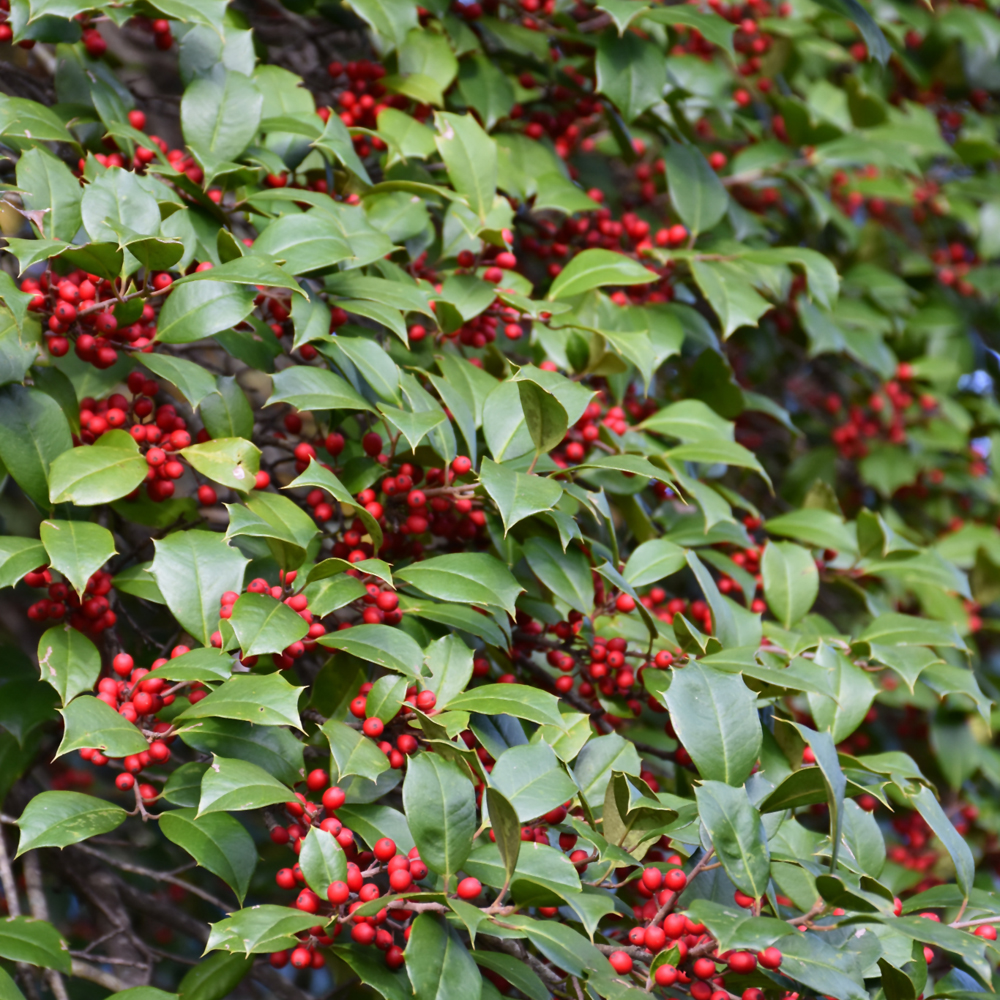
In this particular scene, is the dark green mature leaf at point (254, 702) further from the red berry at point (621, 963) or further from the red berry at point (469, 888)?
the red berry at point (621, 963)

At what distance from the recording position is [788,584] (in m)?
1.66

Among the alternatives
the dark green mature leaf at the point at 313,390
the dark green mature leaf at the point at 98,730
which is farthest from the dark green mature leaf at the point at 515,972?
the dark green mature leaf at the point at 313,390

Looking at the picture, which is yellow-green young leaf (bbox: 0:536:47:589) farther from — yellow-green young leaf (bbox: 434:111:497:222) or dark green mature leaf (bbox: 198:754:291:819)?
yellow-green young leaf (bbox: 434:111:497:222)

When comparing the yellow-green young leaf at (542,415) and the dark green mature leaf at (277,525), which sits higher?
the yellow-green young leaf at (542,415)

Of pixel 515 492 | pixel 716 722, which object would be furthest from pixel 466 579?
pixel 716 722

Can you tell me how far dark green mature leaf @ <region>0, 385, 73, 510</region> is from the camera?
1156mm

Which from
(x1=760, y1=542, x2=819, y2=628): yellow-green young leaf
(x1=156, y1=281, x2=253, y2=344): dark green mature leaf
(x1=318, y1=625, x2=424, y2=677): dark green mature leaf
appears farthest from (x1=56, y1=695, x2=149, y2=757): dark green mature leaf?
(x1=760, y1=542, x2=819, y2=628): yellow-green young leaf

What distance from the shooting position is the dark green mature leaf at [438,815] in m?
0.98

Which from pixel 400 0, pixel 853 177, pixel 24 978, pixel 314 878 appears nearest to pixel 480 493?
pixel 314 878

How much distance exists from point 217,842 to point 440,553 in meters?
0.57

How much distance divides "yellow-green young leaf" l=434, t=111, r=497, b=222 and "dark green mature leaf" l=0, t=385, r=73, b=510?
747 millimetres

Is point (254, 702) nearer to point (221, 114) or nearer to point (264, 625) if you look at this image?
point (264, 625)

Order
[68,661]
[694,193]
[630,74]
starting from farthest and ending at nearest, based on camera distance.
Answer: [694,193], [630,74], [68,661]

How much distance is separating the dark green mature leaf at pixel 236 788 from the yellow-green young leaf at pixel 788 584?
96cm
